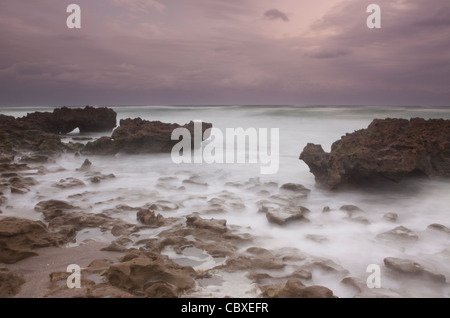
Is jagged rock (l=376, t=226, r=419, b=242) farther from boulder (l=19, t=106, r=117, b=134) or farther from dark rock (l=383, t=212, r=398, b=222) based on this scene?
boulder (l=19, t=106, r=117, b=134)

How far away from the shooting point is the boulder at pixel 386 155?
5.46 meters

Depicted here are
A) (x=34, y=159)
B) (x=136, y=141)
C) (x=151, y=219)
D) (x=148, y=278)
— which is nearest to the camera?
(x=148, y=278)

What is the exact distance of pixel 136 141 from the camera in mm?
9930

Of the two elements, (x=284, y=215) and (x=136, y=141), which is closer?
(x=284, y=215)

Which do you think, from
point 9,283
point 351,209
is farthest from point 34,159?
point 351,209

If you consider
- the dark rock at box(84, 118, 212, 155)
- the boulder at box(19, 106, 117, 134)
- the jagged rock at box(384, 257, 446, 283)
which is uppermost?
the boulder at box(19, 106, 117, 134)

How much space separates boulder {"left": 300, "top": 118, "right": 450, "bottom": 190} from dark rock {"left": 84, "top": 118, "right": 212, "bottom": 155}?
5322mm

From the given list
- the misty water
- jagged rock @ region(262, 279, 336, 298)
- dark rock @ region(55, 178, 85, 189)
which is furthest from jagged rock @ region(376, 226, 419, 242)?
dark rock @ region(55, 178, 85, 189)

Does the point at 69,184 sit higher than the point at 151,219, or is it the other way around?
the point at 69,184

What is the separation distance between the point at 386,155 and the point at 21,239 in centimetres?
566

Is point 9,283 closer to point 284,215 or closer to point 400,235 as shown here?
point 284,215

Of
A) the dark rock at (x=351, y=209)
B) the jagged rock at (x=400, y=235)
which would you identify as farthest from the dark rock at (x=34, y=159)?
the jagged rock at (x=400, y=235)

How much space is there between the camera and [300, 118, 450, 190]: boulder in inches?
215

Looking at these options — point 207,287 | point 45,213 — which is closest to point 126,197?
point 45,213
